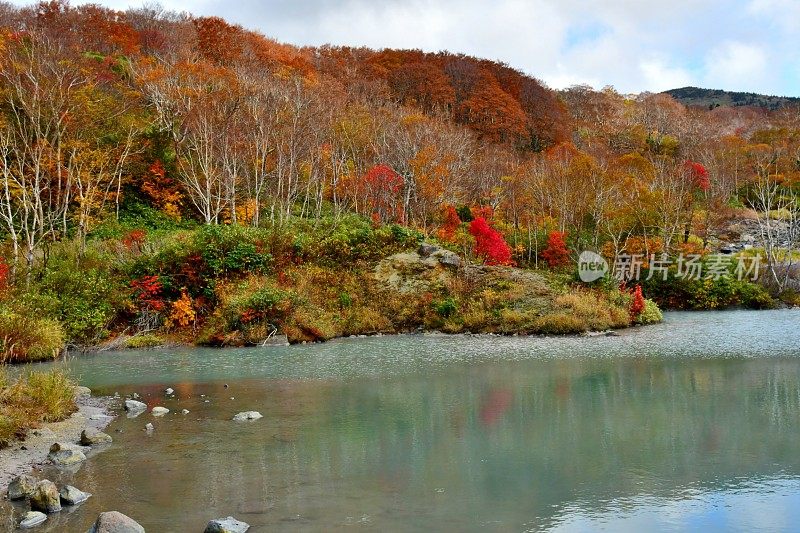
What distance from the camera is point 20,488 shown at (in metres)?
8.24

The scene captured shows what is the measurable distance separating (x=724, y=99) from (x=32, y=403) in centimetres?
14806

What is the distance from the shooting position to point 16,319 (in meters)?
20.6

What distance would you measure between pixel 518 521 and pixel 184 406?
8.56 metres

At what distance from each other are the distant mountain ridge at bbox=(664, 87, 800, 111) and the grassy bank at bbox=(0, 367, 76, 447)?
121632 millimetres

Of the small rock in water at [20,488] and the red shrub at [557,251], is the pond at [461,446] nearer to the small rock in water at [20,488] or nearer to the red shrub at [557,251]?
the small rock in water at [20,488]

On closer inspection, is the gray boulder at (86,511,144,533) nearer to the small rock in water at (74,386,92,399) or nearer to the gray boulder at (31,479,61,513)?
the gray boulder at (31,479,61,513)

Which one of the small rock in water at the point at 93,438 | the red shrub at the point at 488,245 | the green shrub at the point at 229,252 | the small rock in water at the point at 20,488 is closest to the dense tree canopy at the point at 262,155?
the red shrub at the point at 488,245

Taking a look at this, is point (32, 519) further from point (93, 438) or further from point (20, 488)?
point (93, 438)

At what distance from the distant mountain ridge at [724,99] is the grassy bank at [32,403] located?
12163cm

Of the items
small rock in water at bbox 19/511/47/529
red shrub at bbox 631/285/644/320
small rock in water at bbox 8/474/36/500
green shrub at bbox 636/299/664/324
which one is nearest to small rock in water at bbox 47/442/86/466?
small rock in water at bbox 8/474/36/500

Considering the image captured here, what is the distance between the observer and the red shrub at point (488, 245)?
113 feet

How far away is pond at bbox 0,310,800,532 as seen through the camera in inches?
303

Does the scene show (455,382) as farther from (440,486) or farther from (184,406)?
(440,486)

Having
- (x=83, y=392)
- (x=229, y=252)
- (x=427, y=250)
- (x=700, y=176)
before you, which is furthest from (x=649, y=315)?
(x=700, y=176)
